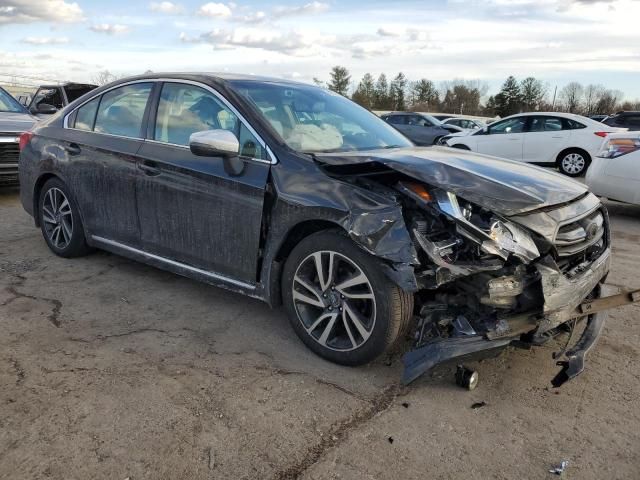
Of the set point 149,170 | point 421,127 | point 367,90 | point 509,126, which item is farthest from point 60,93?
point 367,90

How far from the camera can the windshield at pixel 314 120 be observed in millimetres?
3725

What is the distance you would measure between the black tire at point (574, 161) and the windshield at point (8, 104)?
1112 cm

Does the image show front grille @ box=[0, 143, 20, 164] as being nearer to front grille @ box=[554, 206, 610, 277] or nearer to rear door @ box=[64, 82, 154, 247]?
rear door @ box=[64, 82, 154, 247]

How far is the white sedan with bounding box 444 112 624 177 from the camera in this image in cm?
1286

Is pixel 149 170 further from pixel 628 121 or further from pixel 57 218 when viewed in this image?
pixel 628 121

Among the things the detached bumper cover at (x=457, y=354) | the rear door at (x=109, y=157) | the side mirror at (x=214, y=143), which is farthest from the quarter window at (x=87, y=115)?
the detached bumper cover at (x=457, y=354)

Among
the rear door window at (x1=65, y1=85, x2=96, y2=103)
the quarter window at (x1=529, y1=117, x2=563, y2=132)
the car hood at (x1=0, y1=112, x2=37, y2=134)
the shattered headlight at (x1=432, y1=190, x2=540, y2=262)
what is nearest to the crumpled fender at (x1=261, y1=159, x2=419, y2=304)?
the shattered headlight at (x1=432, y1=190, x2=540, y2=262)

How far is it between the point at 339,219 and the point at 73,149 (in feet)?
9.38

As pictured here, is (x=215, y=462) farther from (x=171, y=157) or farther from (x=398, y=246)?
(x=171, y=157)

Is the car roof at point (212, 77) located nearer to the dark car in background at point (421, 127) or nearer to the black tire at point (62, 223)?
the black tire at point (62, 223)

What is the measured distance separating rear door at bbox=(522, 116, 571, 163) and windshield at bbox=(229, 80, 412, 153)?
9.74 metres

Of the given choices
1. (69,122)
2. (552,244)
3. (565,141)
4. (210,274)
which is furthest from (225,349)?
(565,141)

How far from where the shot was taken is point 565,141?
13.0 metres

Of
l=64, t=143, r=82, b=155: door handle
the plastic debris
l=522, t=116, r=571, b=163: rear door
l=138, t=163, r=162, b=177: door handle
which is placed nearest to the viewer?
the plastic debris
